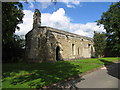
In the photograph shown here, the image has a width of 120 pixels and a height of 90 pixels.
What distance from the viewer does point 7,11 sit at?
9219 mm

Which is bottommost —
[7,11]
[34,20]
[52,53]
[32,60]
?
[32,60]

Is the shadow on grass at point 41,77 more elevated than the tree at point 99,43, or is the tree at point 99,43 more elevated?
the tree at point 99,43

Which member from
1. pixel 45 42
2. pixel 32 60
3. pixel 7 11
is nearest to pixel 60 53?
pixel 45 42

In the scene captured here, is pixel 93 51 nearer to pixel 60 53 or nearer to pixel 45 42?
pixel 60 53

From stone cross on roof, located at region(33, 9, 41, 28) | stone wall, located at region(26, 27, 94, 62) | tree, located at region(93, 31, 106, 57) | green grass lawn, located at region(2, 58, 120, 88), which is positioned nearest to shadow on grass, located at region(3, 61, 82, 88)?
green grass lawn, located at region(2, 58, 120, 88)

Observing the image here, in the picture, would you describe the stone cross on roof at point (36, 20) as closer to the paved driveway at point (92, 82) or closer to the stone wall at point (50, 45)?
the stone wall at point (50, 45)

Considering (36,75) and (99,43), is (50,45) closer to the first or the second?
(36,75)

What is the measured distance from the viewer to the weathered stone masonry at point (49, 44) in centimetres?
1930

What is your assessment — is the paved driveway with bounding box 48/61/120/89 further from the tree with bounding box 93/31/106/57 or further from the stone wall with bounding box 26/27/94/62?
the tree with bounding box 93/31/106/57

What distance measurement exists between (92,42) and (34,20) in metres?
19.0

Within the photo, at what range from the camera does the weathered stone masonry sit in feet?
63.3

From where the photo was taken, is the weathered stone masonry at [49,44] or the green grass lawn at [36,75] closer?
the green grass lawn at [36,75]

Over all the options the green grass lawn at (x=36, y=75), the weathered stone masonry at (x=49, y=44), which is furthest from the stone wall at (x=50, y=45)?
the green grass lawn at (x=36, y=75)

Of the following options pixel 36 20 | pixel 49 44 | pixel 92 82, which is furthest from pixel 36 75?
pixel 36 20
